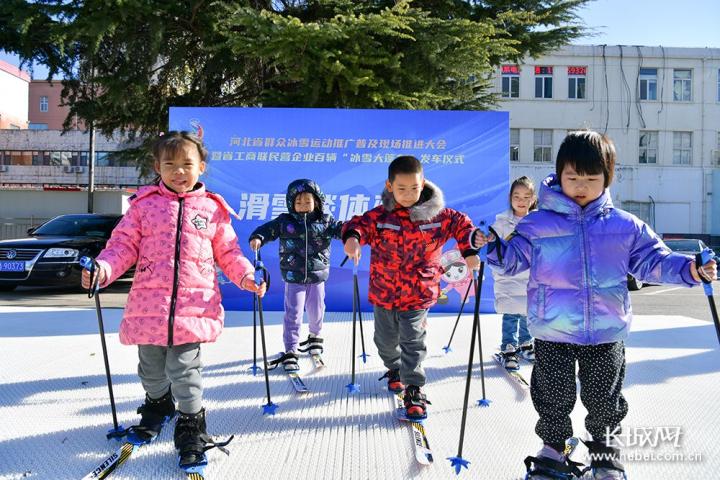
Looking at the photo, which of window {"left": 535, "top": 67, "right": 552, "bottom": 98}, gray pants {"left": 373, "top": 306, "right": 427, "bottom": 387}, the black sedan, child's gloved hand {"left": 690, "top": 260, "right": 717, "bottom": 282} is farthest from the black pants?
window {"left": 535, "top": 67, "right": 552, "bottom": 98}

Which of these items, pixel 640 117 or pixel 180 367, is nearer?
pixel 180 367

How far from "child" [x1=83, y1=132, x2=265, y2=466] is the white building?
22.4 metres

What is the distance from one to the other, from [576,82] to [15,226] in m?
23.7

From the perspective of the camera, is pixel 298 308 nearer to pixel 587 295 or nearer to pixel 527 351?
pixel 527 351

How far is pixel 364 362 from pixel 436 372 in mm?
550

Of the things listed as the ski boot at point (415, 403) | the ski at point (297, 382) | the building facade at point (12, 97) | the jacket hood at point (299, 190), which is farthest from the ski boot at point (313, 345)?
the building facade at point (12, 97)

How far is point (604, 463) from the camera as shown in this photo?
2.01 m

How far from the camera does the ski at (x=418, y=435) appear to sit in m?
2.19

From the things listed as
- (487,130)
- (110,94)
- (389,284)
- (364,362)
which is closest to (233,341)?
(364,362)

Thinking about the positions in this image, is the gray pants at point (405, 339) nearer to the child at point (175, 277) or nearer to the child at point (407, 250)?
the child at point (407, 250)

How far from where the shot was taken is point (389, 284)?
112 inches

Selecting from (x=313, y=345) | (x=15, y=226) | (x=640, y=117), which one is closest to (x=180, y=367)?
(x=313, y=345)

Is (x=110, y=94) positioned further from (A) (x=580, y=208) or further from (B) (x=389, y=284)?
(A) (x=580, y=208)

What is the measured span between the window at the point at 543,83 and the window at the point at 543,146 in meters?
1.70
